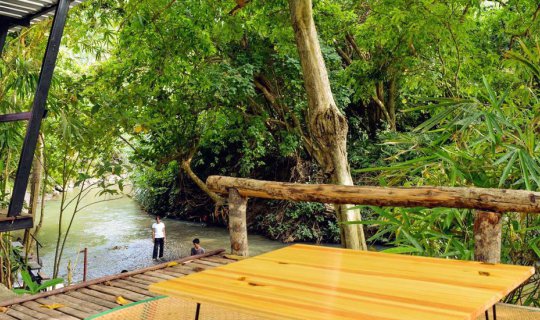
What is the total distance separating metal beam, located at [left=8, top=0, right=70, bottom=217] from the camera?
3158 millimetres

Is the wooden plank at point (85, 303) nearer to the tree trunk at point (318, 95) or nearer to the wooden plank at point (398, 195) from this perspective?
the wooden plank at point (398, 195)

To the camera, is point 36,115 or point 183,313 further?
point 36,115

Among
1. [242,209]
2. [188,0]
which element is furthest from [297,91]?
[242,209]

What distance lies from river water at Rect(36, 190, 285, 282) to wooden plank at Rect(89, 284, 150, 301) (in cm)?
703

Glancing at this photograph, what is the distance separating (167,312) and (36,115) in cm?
168

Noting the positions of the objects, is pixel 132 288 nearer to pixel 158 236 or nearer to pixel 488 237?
pixel 488 237

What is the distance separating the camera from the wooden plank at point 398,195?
7.37 feet

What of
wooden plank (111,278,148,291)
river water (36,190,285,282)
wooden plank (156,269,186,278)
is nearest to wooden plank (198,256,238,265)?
wooden plank (156,269,186,278)

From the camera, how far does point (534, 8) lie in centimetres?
599

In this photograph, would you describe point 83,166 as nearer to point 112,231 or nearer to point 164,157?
point 164,157

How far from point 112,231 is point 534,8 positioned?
487 inches

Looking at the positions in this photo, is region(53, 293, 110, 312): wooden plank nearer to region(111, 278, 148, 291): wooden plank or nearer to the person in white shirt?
region(111, 278, 148, 291): wooden plank

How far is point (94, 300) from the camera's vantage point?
9.36 feet

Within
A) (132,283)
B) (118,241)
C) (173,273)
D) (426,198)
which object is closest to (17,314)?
(132,283)
